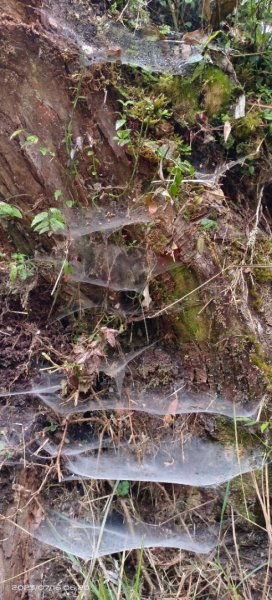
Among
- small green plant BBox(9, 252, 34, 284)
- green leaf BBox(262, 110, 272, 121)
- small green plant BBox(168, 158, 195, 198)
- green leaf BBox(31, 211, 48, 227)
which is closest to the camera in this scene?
small green plant BBox(168, 158, 195, 198)

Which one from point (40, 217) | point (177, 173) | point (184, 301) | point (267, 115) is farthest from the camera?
point (267, 115)

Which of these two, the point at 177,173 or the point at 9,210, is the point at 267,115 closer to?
the point at 177,173

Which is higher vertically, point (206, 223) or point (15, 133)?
point (15, 133)

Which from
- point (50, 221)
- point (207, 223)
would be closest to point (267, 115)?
point (207, 223)

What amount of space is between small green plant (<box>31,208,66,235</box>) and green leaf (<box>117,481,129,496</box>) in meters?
1.11

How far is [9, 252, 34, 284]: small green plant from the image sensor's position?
6.35ft

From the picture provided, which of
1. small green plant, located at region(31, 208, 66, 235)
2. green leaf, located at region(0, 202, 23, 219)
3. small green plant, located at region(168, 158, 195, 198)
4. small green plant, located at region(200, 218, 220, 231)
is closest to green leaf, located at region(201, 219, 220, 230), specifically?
small green plant, located at region(200, 218, 220, 231)

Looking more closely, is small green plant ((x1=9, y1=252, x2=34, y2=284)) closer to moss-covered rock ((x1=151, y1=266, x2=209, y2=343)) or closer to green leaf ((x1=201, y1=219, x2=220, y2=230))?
moss-covered rock ((x1=151, y1=266, x2=209, y2=343))

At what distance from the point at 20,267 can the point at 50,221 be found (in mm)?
274

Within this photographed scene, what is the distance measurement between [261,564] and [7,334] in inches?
57.2

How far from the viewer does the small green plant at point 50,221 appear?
182 cm

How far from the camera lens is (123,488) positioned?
6.07ft

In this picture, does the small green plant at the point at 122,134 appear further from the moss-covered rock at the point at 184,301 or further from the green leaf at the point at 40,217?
the moss-covered rock at the point at 184,301

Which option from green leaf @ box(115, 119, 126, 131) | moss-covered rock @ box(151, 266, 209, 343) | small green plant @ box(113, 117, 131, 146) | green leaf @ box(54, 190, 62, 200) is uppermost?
green leaf @ box(115, 119, 126, 131)
